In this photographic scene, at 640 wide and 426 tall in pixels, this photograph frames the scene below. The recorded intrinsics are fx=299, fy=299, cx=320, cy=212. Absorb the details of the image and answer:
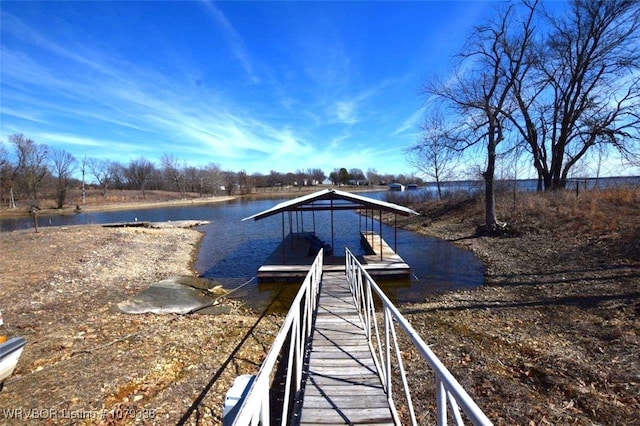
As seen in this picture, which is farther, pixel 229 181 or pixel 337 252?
pixel 229 181

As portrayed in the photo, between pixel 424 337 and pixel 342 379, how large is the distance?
10.8 feet

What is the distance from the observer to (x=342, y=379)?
4266 mm

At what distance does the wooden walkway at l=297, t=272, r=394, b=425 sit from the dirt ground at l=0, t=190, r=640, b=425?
1049 millimetres

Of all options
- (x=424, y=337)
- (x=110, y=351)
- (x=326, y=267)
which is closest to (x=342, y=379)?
(x=424, y=337)

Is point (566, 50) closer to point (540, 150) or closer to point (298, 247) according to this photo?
point (540, 150)

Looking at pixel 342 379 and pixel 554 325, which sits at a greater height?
pixel 342 379

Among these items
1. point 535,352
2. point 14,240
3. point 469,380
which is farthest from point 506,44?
point 14,240

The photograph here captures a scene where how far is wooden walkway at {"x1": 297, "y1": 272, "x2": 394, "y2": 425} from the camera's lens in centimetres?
351

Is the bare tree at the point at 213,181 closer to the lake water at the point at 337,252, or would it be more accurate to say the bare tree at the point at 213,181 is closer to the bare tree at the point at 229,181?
the bare tree at the point at 229,181

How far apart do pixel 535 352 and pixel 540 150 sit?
26.9 meters

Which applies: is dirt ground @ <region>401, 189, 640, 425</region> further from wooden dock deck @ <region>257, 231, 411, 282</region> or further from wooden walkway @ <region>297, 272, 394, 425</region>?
wooden dock deck @ <region>257, 231, 411, 282</region>

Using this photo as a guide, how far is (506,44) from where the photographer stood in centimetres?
1781

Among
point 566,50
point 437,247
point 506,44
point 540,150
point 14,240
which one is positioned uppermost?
point 566,50

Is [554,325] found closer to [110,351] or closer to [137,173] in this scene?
[110,351]
